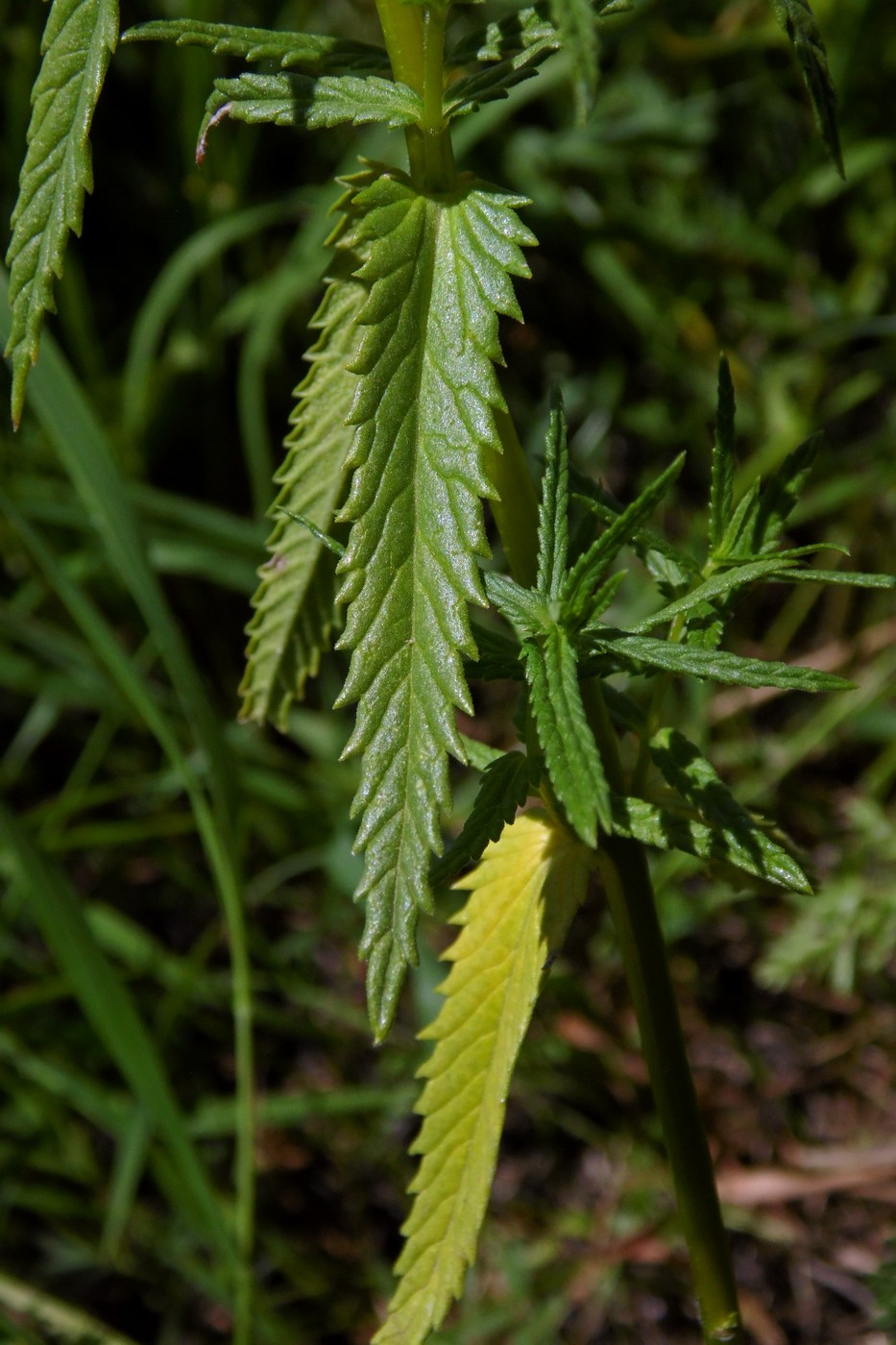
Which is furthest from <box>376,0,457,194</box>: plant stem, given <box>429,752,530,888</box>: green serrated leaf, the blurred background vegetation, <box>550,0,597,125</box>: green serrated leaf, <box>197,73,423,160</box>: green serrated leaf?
the blurred background vegetation

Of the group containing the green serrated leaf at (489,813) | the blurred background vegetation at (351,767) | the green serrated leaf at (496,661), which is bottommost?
the blurred background vegetation at (351,767)

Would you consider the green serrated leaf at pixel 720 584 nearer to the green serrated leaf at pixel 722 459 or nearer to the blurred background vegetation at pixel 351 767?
the green serrated leaf at pixel 722 459

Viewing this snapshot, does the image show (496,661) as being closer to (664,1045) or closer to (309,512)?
(309,512)

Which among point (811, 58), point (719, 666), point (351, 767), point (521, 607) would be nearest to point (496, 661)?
point (521, 607)

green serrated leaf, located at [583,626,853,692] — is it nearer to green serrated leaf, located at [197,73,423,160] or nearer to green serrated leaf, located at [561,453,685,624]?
green serrated leaf, located at [561,453,685,624]

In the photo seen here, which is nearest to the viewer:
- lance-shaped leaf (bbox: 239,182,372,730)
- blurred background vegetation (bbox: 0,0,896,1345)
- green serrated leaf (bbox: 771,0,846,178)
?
green serrated leaf (bbox: 771,0,846,178)

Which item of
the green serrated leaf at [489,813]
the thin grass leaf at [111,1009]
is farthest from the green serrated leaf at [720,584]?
the thin grass leaf at [111,1009]

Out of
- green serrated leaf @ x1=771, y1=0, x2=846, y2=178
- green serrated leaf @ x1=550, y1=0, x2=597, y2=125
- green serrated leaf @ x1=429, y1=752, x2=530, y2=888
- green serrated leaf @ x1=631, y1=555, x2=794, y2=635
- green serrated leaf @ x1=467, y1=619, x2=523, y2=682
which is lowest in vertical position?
green serrated leaf @ x1=429, y1=752, x2=530, y2=888

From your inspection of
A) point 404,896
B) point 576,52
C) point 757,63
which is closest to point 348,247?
point 576,52
